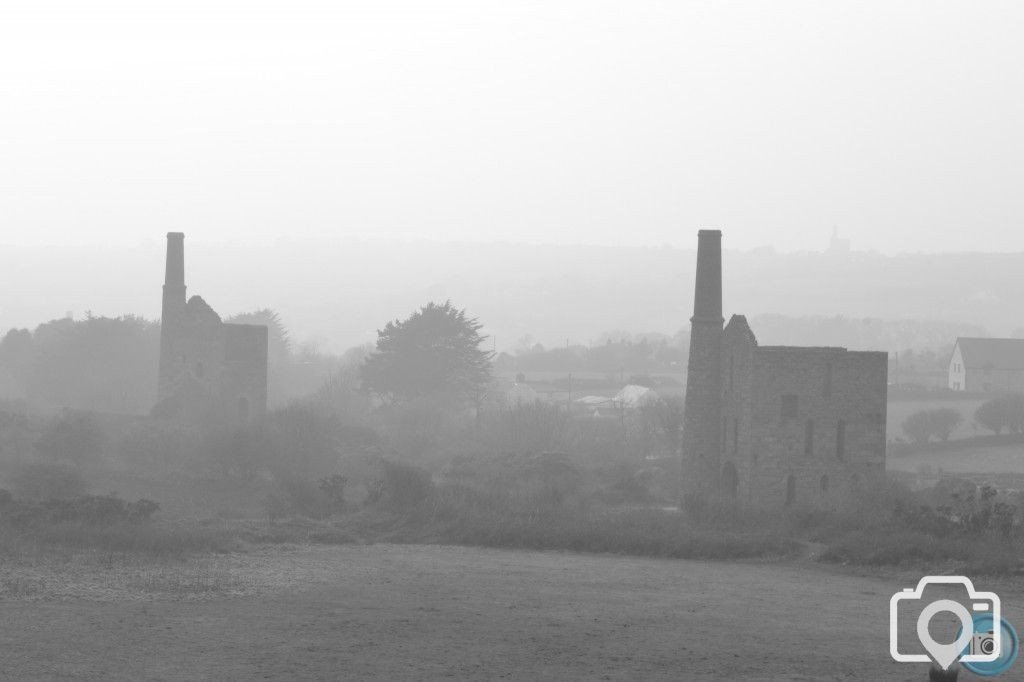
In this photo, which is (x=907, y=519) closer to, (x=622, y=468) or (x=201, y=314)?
(x=622, y=468)

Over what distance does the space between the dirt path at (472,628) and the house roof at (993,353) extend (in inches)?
2331

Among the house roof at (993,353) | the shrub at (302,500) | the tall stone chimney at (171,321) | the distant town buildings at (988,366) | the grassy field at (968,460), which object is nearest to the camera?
the shrub at (302,500)

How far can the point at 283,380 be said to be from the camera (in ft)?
263

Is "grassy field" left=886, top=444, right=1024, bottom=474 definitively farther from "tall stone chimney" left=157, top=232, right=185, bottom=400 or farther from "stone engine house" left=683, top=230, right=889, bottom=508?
"tall stone chimney" left=157, top=232, right=185, bottom=400

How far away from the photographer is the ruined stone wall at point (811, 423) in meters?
36.1

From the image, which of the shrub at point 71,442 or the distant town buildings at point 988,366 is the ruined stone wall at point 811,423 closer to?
the shrub at point 71,442

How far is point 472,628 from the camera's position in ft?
59.4

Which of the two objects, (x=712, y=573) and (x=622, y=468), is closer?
(x=712, y=573)

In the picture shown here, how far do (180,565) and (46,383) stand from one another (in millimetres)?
44653

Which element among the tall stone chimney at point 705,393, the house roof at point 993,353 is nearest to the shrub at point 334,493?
the tall stone chimney at point 705,393

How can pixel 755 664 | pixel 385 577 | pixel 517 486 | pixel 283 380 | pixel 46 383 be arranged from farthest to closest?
pixel 283 380, pixel 46 383, pixel 517 486, pixel 385 577, pixel 755 664

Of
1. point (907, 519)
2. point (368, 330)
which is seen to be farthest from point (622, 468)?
point (368, 330)

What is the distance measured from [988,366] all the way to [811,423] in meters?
46.7

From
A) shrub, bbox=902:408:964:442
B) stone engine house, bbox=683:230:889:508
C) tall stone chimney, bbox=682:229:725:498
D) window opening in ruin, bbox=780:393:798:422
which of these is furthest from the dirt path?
shrub, bbox=902:408:964:442
